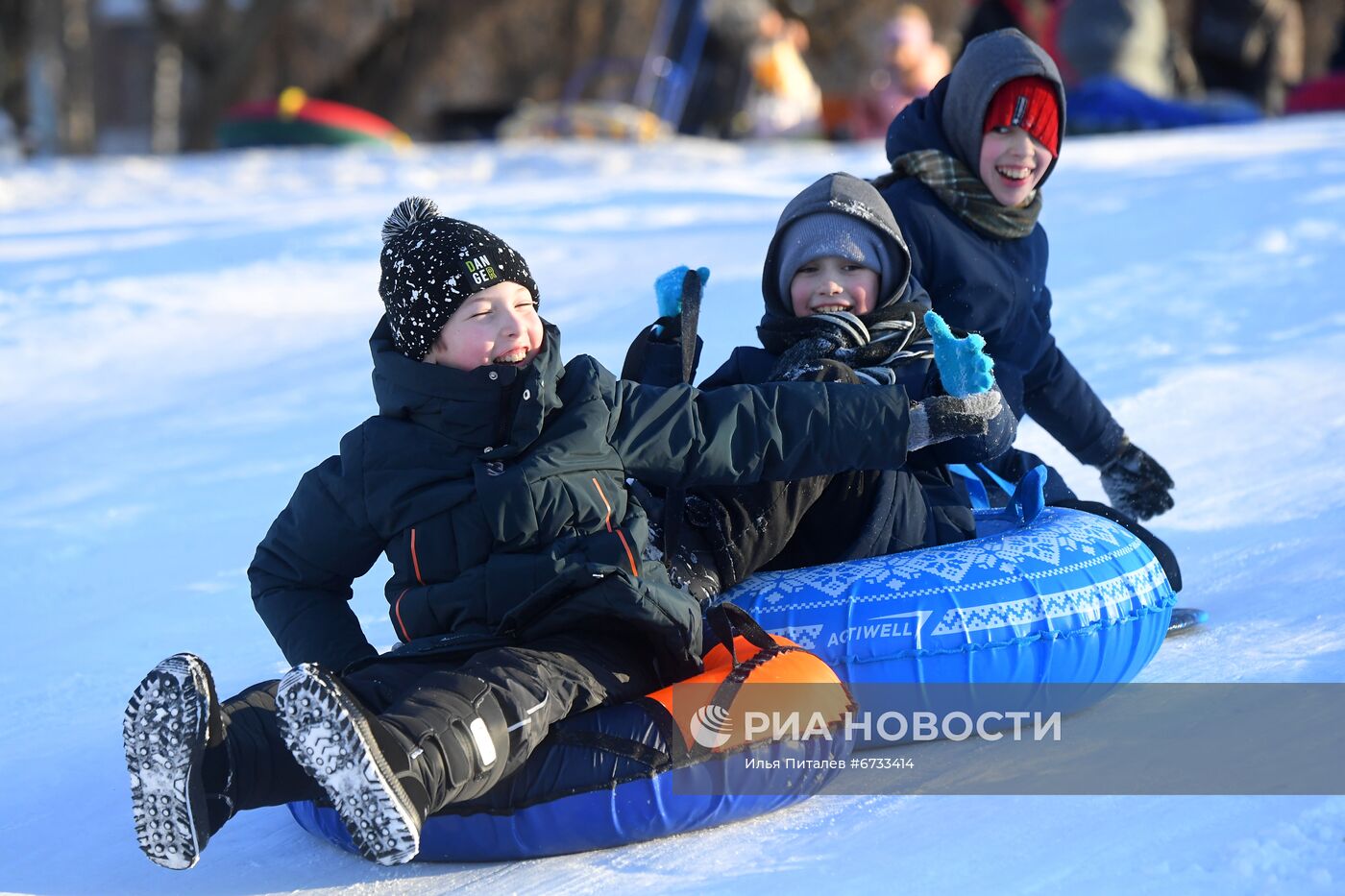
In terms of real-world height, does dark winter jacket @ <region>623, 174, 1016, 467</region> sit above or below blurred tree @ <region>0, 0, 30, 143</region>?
above

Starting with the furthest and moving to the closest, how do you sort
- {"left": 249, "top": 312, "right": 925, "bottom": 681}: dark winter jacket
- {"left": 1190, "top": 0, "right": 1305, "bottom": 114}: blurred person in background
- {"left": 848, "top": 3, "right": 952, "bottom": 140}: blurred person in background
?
1. {"left": 1190, "top": 0, "right": 1305, "bottom": 114}: blurred person in background
2. {"left": 848, "top": 3, "right": 952, "bottom": 140}: blurred person in background
3. {"left": 249, "top": 312, "right": 925, "bottom": 681}: dark winter jacket

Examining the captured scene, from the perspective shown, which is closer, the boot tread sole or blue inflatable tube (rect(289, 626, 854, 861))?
the boot tread sole

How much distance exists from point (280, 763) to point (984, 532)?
4.85 feet

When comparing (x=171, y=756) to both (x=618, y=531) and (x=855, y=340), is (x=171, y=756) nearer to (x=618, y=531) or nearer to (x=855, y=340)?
(x=618, y=531)

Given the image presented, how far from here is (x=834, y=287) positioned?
312cm

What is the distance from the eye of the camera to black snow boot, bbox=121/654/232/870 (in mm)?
2094

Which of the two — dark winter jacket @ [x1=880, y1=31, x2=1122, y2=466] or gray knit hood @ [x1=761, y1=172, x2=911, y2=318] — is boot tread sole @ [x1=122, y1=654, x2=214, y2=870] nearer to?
gray knit hood @ [x1=761, y1=172, x2=911, y2=318]

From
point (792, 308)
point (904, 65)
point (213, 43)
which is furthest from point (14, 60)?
point (792, 308)

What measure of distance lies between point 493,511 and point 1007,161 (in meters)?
1.72

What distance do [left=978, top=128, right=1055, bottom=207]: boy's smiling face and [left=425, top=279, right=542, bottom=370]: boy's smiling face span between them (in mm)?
1476

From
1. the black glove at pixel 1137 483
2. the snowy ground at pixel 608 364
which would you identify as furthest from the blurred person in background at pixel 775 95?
the black glove at pixel 1137 483

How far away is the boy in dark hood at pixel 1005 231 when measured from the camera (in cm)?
351

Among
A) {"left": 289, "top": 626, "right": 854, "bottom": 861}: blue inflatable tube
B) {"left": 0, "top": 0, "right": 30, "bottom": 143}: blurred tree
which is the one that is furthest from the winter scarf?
{"left": 0, "top": 0, "right": 30, "bottom": 143}: blurred tree

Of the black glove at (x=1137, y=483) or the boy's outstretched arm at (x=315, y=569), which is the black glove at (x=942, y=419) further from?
the black glove at (x=1137, y=483)
